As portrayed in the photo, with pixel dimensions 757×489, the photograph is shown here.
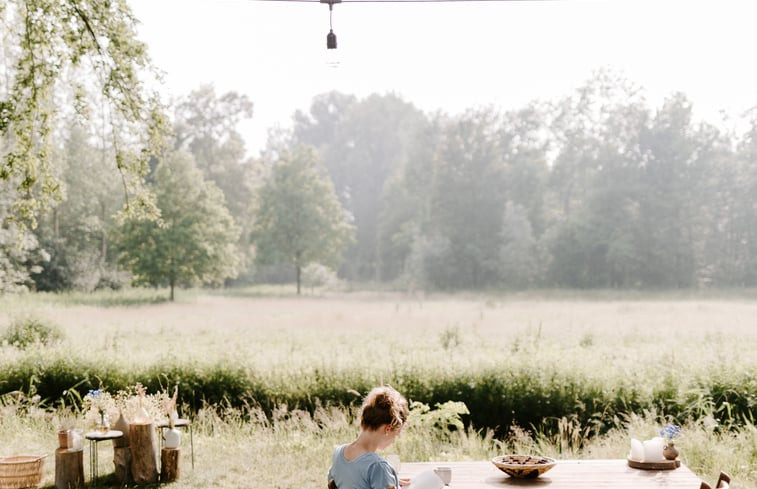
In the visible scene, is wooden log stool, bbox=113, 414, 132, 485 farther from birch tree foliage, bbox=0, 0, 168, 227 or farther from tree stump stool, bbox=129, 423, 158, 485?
birch tree foliage, bbox=0, 0, 168, 227

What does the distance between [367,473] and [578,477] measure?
55.2 inches

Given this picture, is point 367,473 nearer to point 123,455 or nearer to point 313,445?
point 123,455

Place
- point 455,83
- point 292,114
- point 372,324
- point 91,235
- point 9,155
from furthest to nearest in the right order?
point 292,114 < point 455,83 < point 91,235 < point 372,324 < point 9,155

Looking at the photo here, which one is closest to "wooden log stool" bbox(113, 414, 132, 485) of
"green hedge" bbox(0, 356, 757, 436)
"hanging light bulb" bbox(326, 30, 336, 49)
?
"green hedge" bbox(0, 356, 757, 436)

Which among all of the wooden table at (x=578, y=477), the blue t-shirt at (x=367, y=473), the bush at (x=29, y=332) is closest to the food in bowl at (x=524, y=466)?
the wooden table at (x=578, y=477)

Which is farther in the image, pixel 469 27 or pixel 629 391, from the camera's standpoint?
pixel 469 27

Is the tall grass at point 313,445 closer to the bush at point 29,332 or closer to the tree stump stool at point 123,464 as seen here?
the tree stump stool at point 123,464

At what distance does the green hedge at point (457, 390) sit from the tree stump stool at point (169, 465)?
6.03 feet

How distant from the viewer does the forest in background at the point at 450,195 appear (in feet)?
75.7

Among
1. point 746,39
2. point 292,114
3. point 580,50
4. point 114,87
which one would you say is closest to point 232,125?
point 292,114

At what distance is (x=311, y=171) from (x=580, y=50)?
13.7 metres

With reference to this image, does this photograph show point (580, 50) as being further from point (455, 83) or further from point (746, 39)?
point (746, 39)

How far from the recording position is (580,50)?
33625mm

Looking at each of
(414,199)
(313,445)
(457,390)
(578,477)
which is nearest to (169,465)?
(313,445)
